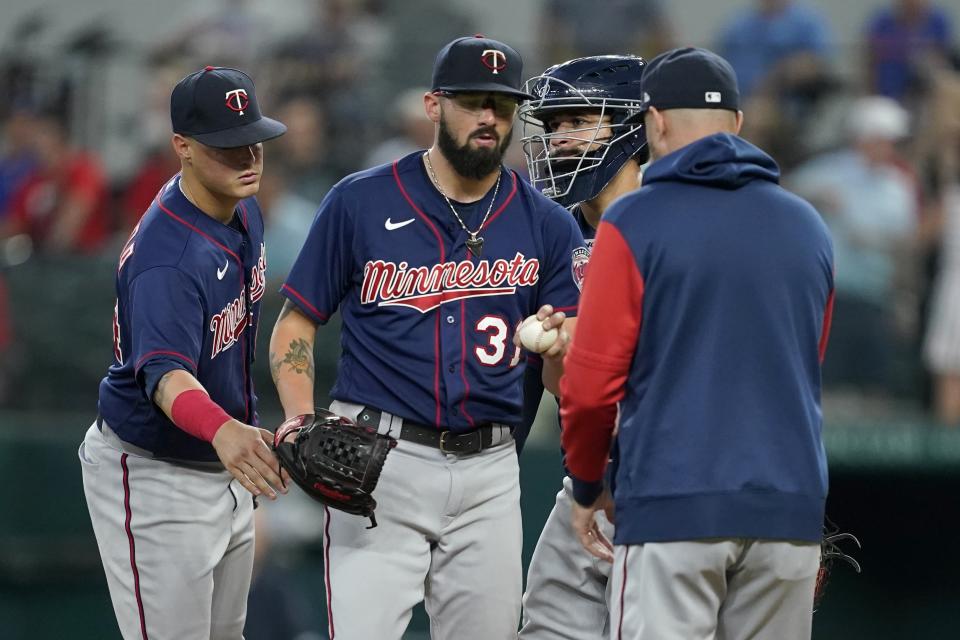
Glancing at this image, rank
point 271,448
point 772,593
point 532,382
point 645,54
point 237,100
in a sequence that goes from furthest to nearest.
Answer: point 645,54 → point 532,382 → point 237,100 → point 271,448 → point 772,593

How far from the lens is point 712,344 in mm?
3213

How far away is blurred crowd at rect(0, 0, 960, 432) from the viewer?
7855 millimetres

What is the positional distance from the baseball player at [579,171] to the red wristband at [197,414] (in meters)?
1.03

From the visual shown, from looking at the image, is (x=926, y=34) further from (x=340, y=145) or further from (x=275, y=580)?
(x=275, y=580)

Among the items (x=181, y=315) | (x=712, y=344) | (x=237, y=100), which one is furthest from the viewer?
(x=237, y=100)

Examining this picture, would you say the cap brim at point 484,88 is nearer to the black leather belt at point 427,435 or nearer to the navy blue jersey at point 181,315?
the navy blue jersey at point 181,315

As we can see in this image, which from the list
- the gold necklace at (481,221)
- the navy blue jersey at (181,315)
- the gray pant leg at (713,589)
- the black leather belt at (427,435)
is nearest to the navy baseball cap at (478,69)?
the gold necklace at (481,221)

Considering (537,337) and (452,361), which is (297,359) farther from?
(537,337)

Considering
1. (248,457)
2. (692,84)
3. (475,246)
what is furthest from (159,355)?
(692,84)

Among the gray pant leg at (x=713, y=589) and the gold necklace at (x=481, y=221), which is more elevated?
the gold necklace at (x=481, y=221)

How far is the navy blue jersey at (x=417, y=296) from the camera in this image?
396 centimetres

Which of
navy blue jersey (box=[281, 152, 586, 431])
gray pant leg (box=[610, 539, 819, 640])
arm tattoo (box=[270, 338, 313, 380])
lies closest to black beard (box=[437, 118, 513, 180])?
navy blue jersey (box=[281, 152, 586, 431])

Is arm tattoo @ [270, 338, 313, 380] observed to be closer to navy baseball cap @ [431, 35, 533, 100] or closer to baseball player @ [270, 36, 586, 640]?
baseball player @ [270, 36, 586, 640]

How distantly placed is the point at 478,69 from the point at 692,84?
75 cm
